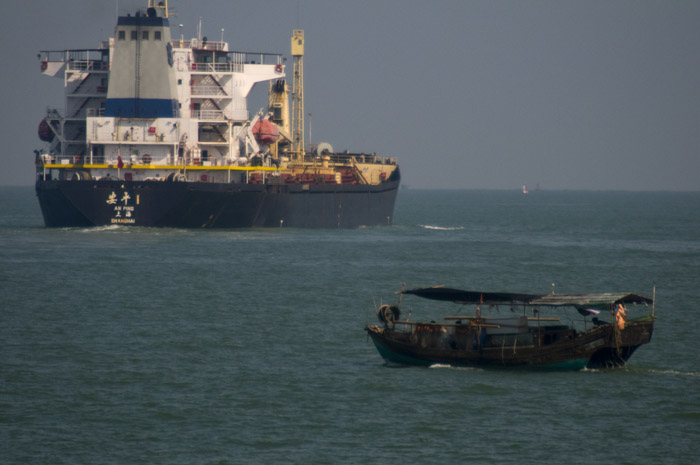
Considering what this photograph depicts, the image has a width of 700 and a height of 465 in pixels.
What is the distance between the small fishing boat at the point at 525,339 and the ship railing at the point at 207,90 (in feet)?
169

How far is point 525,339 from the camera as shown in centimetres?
3275

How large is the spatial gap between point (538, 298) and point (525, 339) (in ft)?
4.87

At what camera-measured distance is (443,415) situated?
28156mm

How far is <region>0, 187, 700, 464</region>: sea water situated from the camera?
83.9 feet

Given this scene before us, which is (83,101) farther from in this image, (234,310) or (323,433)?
(323,433)

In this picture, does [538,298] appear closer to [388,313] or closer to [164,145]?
[388,313]

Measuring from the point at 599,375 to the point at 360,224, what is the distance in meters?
61.0

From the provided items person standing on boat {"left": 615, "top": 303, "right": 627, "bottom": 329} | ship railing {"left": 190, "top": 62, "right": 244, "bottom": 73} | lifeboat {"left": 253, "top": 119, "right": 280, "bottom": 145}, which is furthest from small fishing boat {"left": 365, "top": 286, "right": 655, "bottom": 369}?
lifeboat {"left": 253, "top": 119, "right": 280, "bottom": 145}

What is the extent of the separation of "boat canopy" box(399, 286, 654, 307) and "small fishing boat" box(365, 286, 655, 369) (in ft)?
0.10

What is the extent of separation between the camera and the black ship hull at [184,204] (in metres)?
73.5

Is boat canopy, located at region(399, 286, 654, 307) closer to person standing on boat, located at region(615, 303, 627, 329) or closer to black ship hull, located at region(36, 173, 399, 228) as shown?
person standing on boat, located at region(615, 303, 627, 329)

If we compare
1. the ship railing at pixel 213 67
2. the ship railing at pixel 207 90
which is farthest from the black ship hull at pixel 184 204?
the ship railing at pixel 213 67

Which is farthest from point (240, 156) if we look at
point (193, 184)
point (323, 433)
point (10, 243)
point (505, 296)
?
point (323, 433)

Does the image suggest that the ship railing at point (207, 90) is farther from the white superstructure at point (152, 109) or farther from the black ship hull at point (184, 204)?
the black ship hull at point (184, 204)
